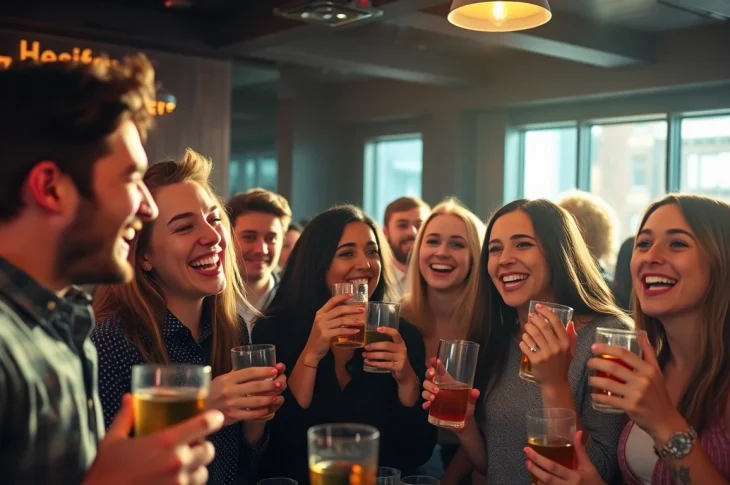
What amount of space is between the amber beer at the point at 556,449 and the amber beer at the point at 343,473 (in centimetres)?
62

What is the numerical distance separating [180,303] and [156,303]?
0.07m

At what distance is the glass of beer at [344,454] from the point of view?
129 cm

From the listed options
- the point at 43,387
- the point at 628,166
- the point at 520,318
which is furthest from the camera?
the point at 628,166

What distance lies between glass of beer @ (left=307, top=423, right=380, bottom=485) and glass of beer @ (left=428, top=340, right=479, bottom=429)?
86 centimetres

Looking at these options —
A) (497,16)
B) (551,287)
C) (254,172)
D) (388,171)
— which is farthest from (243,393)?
(254,172)

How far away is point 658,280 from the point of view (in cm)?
220

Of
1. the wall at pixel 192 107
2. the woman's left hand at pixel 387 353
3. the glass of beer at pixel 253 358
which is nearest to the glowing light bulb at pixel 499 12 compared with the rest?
the woman's left hand at pixel 387 353

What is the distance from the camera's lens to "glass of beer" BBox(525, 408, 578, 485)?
1787mm

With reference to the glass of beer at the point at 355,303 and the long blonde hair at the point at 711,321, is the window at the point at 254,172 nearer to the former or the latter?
the glass of beer at the point at 355,303

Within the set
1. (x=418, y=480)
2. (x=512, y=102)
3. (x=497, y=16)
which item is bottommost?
(x=418, y=480)

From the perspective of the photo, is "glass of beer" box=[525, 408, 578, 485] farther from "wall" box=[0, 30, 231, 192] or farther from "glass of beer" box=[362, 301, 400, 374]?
"wall" box=[0, 30, 231, 192]

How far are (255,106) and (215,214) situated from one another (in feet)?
28.9

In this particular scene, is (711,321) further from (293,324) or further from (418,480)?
(293,324)

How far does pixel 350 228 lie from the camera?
3002 mm
